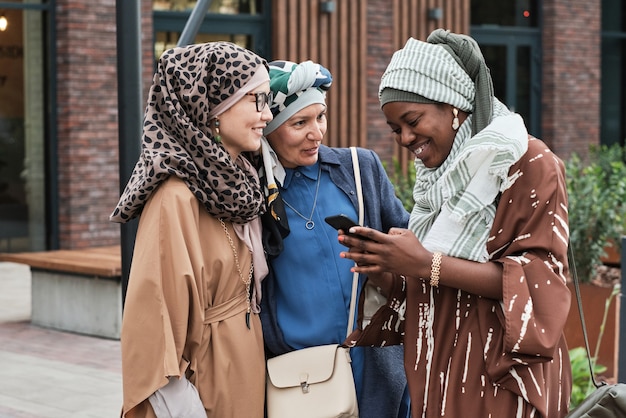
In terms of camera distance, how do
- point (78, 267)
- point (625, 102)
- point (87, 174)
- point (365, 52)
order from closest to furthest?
point (78, 267) < point (87, 174) < point (365, 52) < point (625, 102)

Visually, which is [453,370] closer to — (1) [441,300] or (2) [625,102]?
(1) [441,300]

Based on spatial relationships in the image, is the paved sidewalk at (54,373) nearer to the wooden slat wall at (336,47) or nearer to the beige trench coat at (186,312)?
the beige trench coat at (186,312)

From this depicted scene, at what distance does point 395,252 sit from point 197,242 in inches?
22.6

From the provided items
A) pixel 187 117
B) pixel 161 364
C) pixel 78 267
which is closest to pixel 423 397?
pixel 161 364

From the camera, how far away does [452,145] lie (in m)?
2.85

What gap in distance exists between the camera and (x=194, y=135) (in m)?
2.98

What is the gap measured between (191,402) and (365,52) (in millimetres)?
11839

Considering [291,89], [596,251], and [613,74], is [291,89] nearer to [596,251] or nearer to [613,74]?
[596,251]

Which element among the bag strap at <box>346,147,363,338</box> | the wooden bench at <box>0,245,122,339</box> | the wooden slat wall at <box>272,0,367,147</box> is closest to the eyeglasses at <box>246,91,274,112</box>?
the bag strap at <box>346,147,363,338</box>

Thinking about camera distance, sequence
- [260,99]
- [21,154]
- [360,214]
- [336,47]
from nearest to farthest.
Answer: [260,99]
[360,214]
[21,154]
[336,47]

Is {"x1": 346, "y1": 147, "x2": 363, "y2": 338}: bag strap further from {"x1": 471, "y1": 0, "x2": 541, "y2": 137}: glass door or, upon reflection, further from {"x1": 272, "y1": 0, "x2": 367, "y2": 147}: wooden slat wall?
{"x1": 471, "y1": 0, "x2": 541, "y2": 137}: glass door

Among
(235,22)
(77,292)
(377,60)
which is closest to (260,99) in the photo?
(77,292)

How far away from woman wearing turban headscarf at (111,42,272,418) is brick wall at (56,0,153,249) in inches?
362

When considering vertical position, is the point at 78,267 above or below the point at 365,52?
below
